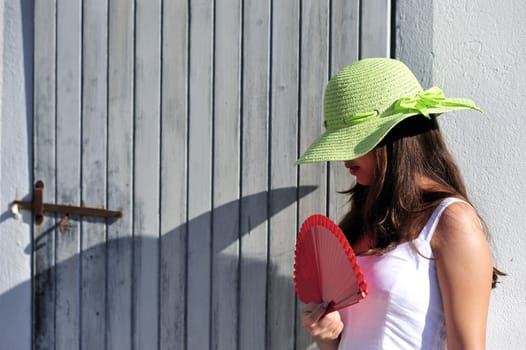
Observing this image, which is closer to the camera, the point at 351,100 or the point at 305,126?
the point at 351,100

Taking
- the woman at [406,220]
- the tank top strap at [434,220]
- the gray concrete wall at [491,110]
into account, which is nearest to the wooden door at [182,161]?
the gray concrete wall at [491,110]

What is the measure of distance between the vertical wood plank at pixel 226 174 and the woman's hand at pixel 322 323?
0.55 m

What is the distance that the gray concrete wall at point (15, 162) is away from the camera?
2.58m

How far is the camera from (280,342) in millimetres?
2336

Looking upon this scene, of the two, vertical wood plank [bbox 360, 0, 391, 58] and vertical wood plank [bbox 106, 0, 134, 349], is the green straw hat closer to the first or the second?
vertical wood plank [bbox 360, 0, 391, 58]

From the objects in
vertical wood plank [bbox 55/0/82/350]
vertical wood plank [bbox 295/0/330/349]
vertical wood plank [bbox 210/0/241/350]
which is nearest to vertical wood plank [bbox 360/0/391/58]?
vertical wood plank [bbox 295/0/330/349]

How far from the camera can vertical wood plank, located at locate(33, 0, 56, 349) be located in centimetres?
253

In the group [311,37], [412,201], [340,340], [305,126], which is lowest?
[340,340]

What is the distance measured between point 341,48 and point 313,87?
15cm

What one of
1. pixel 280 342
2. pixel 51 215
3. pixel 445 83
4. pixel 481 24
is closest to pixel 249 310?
pixel 280 342

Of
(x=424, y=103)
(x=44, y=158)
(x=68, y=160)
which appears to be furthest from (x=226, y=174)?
(x=424, y=103)

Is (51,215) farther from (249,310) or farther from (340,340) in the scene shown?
(340,340)

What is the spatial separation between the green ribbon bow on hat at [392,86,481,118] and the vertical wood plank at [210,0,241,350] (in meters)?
0.75

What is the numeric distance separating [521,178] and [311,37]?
776 mm
